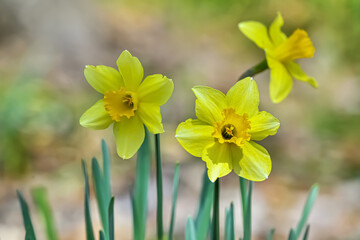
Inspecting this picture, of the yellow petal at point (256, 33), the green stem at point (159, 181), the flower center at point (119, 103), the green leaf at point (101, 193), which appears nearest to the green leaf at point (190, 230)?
the green stem at point (159, 181)

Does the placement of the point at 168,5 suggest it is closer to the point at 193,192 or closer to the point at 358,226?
the point at 193,192

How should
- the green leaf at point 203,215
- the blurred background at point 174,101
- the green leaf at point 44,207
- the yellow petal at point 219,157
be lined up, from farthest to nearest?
the blurred background at point 174,101
the green leaf at point 44,207
the green leaf at point 203,215
the yellow petal at point 219,157

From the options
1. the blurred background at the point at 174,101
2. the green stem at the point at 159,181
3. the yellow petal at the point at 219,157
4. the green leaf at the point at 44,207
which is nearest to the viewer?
the yellow petal at the point at 219,157

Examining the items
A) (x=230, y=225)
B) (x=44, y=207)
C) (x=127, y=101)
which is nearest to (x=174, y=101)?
(x=44, y=207)

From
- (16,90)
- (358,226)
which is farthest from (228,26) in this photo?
(358,226)

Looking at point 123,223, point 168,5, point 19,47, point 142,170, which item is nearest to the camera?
point 142,170

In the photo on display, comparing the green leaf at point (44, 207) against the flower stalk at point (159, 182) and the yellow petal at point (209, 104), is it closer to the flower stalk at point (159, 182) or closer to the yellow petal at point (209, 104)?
the flower stalk at point (159, 182)

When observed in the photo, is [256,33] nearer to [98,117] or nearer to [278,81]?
[278,81]
